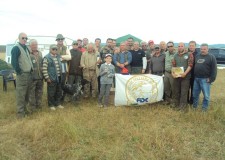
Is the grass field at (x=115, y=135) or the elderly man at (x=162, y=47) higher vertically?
the elderly man at (x=162, y=47)

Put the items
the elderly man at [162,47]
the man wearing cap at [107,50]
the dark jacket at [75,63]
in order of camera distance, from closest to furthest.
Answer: the elderly man at [162,47] < the dark jacket at [75,63] < the man wearing cap at [107,50]

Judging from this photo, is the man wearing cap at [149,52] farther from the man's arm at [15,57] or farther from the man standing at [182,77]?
the man's arm at [15,57]

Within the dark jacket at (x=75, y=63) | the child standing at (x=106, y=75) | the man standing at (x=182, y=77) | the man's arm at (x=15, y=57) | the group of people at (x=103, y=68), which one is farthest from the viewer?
the dark jacket at (x=75, y=63)

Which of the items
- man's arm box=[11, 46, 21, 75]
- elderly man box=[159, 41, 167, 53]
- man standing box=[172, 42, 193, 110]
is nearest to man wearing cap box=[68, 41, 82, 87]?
man's arm box=[11, 46, 21, 75]

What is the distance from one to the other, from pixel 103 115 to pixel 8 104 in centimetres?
318

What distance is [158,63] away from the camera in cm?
728

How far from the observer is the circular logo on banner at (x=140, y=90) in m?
7.07

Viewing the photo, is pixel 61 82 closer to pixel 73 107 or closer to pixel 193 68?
pixel 73 107

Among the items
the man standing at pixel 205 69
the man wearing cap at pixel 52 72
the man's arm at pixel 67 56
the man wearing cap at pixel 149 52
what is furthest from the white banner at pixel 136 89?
the man wearing cap at pixel 52 72

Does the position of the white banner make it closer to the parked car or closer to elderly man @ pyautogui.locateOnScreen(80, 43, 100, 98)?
elderly man @ pyautogui.locateOnScreen(80, 43, 100, 98)

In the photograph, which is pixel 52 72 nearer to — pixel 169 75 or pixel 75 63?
pixel 75 63

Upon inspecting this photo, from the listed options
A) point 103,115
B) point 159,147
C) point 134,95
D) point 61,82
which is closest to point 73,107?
point 61,82

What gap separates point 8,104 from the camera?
7574 mm

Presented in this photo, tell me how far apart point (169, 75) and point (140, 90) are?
3.03 feet
